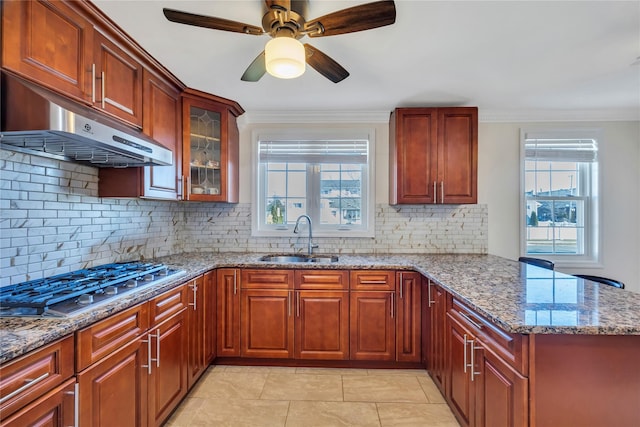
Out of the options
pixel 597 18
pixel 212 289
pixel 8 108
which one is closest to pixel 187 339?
pixel 212 289

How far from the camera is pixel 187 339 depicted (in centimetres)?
205

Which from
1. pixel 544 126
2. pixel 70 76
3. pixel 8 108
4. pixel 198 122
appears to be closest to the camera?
pixel 8 108

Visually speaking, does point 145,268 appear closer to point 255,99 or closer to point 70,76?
point 70,76

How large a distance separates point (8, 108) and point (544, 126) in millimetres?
4142

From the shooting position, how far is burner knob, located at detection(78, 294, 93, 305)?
128 centimetres

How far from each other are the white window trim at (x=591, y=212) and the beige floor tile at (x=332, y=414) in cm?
237

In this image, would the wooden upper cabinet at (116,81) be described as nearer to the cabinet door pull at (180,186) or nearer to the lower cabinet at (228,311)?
the cabinet door pull at (180,186)

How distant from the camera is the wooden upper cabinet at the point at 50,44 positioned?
1252mm

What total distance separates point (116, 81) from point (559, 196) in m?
4.11

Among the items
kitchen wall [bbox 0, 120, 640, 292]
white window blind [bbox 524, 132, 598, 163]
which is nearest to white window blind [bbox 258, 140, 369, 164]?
kitchen wall [bbox 0, 120, 640, 292]

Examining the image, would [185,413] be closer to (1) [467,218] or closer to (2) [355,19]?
(2) [355,19]

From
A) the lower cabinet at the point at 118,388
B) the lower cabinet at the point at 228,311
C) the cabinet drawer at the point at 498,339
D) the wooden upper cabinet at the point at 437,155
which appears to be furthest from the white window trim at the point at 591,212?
the lower cabinet at the point at 118,388

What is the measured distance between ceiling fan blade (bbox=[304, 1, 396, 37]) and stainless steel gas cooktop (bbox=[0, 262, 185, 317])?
1590 millimetres

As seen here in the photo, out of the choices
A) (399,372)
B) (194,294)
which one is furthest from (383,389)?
(194,294)
